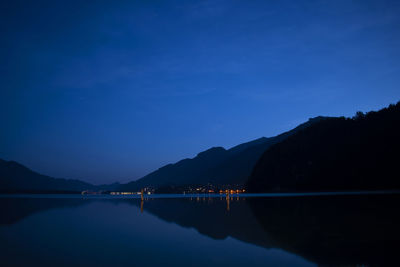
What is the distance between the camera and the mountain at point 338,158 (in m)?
100

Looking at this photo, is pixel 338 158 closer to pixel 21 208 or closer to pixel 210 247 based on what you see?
pixel 21 208

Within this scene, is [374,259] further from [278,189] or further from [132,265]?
[278,189]

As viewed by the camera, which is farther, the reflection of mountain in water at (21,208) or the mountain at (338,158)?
the mountain at (338,158)

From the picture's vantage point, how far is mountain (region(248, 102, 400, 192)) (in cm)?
10006

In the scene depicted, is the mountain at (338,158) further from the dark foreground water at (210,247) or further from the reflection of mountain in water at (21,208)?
the dark foreground water at (210,247)

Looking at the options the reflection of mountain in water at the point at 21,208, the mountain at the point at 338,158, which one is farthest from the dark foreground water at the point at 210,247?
the mountain at the point at 338,158

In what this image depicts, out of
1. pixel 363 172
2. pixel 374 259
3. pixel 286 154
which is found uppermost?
pixel 286 154

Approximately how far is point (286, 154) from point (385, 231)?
5111 inches

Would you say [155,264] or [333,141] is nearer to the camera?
[155,264]

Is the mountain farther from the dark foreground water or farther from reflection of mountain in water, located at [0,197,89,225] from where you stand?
the dark foreground water

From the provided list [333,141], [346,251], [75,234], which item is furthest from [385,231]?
[333,141]

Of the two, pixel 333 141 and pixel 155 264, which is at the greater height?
pixel 333 141

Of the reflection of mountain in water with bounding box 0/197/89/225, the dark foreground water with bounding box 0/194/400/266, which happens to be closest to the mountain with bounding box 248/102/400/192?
the reflection of mountain in water with bounding box 0/197/89/225

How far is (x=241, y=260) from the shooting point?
10625 mm
